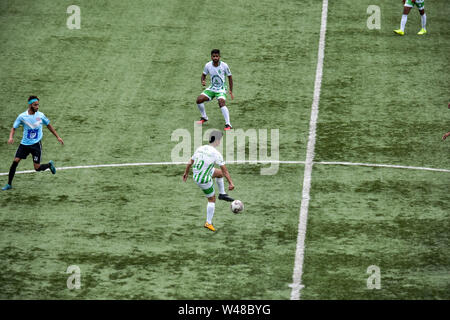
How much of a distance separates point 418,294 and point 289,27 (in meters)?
17.2

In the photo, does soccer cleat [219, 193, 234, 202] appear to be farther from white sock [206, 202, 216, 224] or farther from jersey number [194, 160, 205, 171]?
jersey number [194, 160, 205, 171]

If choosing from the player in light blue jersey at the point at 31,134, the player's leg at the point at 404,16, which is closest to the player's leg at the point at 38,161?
the player in light blue jersey at the point at 31,134

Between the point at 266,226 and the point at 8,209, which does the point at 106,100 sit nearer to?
the point at 8,209

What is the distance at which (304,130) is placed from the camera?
77.0ft

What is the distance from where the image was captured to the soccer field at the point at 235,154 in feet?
51.9

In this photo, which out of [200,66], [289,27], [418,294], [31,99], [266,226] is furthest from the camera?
[289,27]

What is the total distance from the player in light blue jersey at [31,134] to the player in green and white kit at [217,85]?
5.30 metres

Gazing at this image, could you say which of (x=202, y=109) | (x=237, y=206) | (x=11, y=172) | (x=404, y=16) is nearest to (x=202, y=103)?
(x=202, y=109)

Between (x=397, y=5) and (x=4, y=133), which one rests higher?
(x=397, y=5)

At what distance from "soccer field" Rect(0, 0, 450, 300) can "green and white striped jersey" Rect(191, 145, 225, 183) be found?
118 centimetres

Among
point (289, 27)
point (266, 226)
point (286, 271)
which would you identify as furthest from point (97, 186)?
point (289, 27)

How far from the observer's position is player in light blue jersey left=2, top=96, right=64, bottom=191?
766 inches

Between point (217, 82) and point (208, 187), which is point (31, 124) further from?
point (217, 82)

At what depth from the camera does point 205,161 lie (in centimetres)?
1717
